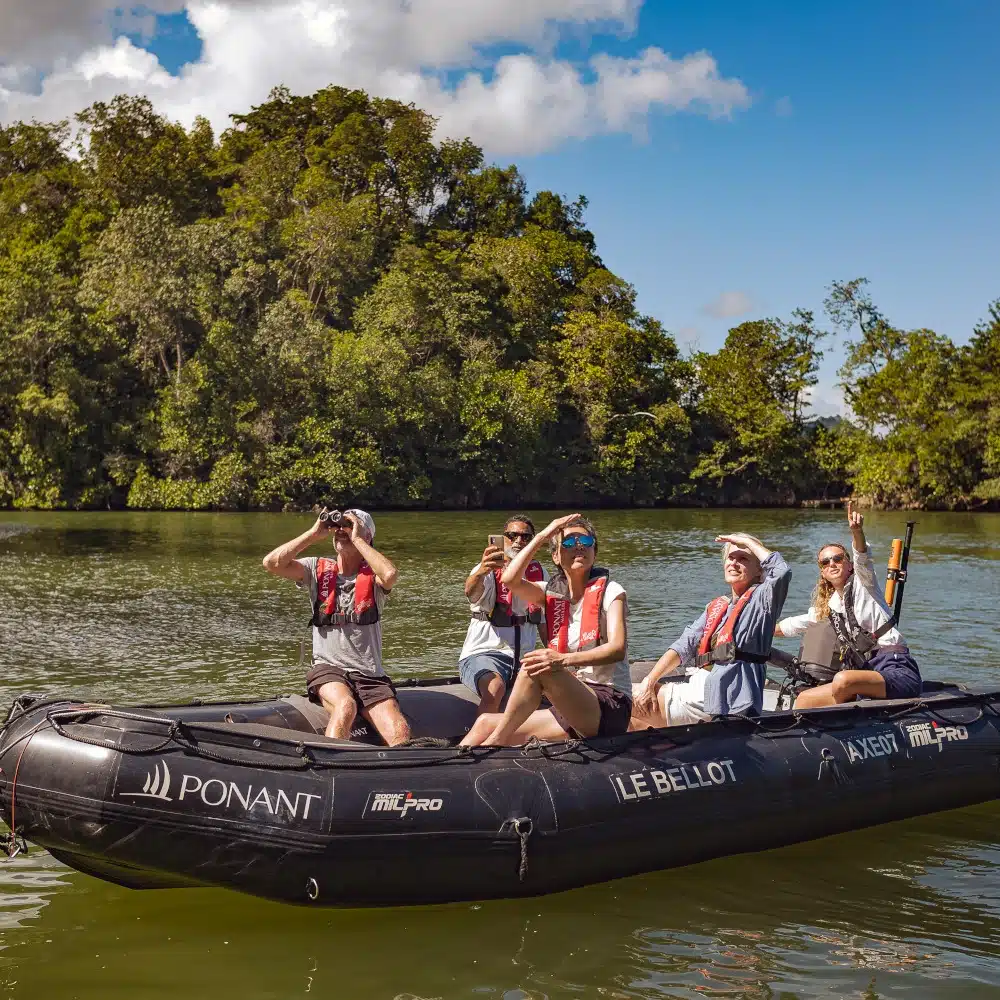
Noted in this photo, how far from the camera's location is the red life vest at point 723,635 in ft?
19.8

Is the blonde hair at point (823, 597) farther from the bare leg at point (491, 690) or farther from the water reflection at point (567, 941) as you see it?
the bare leg at point (491, 690)

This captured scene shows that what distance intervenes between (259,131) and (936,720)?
167 feet

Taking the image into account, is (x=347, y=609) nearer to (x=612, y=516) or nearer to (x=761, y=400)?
(x=612, y=516)

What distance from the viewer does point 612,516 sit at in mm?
37719

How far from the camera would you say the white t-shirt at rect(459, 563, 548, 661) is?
6.79 m

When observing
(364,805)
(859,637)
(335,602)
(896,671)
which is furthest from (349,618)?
(896,671)

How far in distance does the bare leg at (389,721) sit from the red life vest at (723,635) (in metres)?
1.62

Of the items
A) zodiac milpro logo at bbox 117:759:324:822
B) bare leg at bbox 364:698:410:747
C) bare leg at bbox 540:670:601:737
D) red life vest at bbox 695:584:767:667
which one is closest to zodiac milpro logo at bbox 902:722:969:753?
red life vest at bbox 695:584:767:667

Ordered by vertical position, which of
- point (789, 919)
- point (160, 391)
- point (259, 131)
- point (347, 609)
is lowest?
point (789, 919)

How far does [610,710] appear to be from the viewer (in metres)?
5.72

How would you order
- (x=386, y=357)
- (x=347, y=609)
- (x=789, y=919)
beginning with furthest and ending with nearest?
1. (x=386, y=357)
2. (x=347, y=609)
3. (x=789, y=919)

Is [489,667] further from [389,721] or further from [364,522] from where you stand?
[364,522]

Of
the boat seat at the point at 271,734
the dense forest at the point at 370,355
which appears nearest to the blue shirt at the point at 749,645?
the boat seat at the point at 271,734

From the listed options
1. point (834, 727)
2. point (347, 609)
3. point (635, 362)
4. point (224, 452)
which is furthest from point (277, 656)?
point (635, 362)
